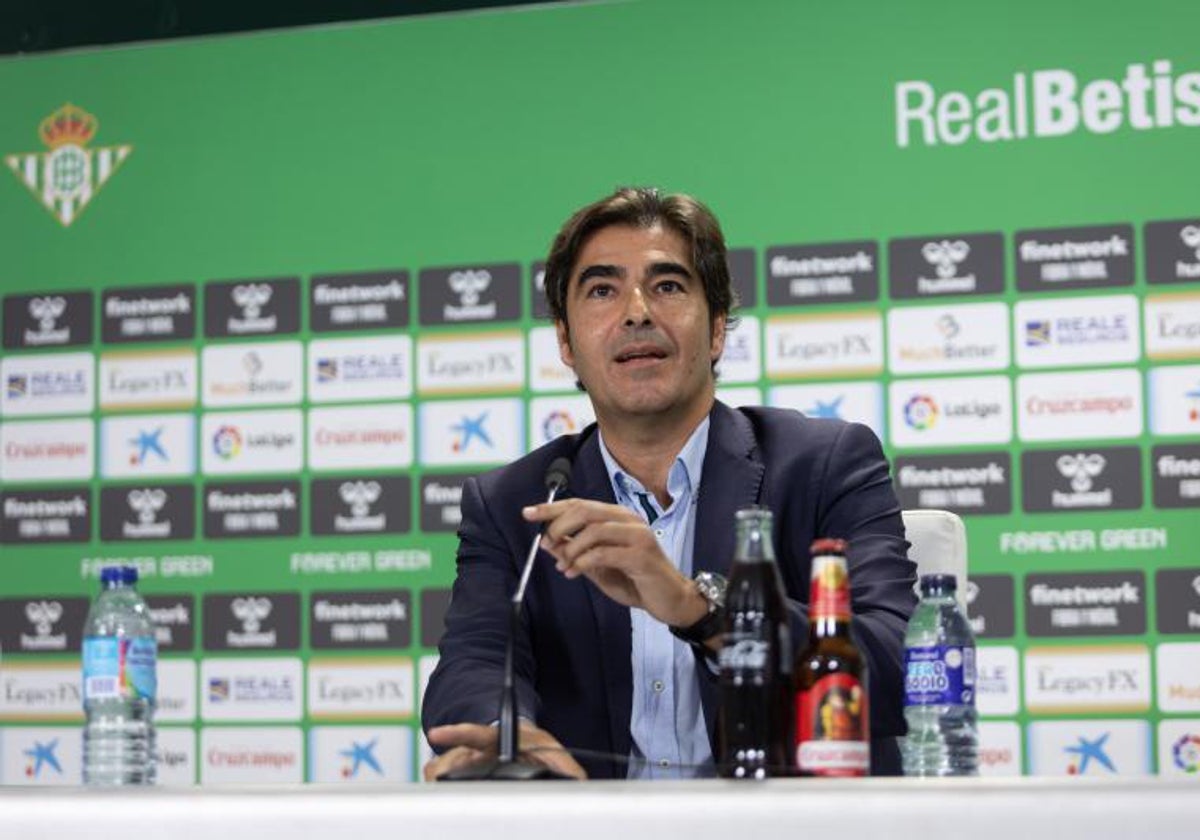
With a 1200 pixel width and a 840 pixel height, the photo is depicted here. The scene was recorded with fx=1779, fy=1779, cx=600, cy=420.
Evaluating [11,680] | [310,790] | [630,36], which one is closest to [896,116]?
[630,36]

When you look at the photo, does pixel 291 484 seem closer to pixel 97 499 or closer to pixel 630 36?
pixel 97 499

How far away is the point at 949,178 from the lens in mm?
4148

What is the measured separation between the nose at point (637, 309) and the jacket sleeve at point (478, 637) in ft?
1.13

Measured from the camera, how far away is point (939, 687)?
193 cm

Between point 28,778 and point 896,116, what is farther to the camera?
point 28,778

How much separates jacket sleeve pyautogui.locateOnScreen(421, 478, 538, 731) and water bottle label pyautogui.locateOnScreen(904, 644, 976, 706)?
0.54m

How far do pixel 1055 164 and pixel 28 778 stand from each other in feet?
9.73

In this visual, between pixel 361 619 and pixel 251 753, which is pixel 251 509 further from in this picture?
pixel 251 753

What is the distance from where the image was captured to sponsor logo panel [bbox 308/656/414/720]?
4.35 m

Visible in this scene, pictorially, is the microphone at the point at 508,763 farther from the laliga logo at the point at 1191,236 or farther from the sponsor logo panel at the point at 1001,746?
the laliga logo at the point at 1191,236

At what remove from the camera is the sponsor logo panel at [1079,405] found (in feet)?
13.0

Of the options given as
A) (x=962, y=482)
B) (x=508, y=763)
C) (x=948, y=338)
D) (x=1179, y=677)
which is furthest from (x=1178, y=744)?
(x=508, y=763)

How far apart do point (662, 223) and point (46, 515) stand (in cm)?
248

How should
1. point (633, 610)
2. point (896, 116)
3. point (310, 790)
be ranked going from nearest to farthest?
point (310, 790), point (633, 610), point (896, 116)
